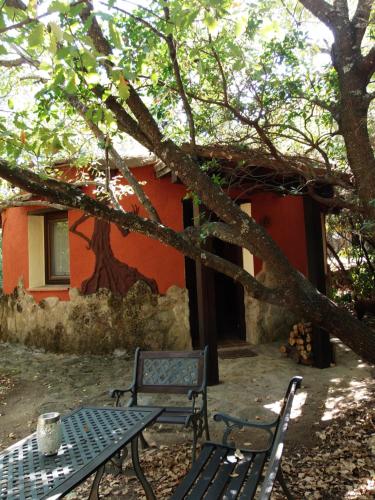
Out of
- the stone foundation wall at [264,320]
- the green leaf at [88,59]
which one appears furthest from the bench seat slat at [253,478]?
the stone foundation wall at [264,320]

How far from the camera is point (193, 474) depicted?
2.24 metres

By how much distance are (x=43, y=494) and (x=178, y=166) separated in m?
2.20

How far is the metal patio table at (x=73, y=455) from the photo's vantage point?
1.74 meters

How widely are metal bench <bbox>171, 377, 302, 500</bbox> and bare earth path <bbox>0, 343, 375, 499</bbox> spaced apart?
3.26 feet

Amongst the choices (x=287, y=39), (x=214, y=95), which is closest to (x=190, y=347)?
(x=214, y=95)

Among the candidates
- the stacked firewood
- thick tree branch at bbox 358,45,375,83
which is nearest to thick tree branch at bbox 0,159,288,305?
thick tree branch at bbox 358,45,375,83

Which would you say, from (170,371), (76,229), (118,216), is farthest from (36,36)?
(76,229)

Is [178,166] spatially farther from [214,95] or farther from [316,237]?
[316,237]

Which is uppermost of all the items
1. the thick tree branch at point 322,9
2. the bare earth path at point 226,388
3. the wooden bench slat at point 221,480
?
the thick tree branch at point 322,9

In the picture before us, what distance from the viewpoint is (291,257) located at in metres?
7.48

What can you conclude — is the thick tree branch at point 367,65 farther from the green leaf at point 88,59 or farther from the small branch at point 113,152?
the green leaf at point 88,59

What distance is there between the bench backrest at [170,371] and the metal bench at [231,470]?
3.23 ft

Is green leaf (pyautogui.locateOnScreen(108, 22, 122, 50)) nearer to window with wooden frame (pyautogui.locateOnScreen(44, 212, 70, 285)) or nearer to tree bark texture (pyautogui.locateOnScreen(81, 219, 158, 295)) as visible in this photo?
tree bark texture (pyautogui.locateOnScreen(81, 219, 158, 295))

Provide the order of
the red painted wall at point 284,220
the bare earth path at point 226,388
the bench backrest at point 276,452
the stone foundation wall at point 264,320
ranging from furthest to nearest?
the red painted wall at point 284,220, the stone foundation wall at point 264,320, the bare earth path at point 226,388, the bench backrest at point 276,452
